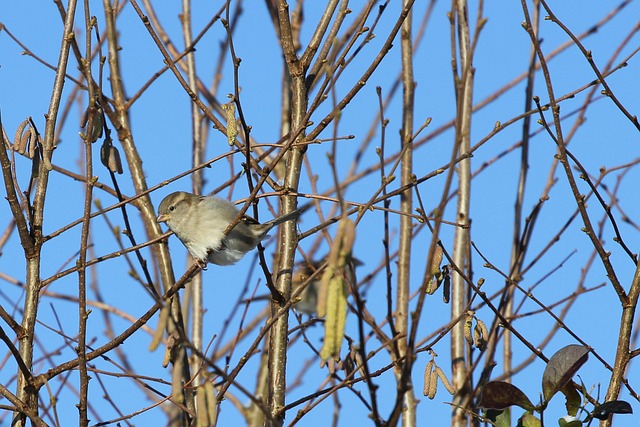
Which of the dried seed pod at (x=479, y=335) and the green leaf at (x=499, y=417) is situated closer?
the green leaf at (x=499, y=417)

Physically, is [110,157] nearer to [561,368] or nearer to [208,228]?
[208,228]

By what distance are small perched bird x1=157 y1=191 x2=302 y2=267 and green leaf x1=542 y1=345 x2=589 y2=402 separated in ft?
7.12

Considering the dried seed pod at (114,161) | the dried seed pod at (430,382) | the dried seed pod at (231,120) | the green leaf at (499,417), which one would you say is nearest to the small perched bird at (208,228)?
the dried seed pod at (114,161)

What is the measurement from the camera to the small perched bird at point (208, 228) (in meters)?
4.20

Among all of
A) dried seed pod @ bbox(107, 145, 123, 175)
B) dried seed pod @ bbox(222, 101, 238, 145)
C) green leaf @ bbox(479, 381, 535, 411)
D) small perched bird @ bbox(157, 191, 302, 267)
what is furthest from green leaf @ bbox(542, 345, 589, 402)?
small perched bird @ bbox(157, 191, 302, 267)

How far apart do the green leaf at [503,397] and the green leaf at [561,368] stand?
58 millimetres

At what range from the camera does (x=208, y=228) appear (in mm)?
4242

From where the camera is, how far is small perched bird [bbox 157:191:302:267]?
13.8 ft

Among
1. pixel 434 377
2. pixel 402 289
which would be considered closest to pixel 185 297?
pixel 402 289

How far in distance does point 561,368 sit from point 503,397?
0.16 metres

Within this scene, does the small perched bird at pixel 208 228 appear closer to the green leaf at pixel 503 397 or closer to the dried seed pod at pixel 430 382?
the dried seed pod at pixel 430 382

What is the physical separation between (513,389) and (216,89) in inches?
155

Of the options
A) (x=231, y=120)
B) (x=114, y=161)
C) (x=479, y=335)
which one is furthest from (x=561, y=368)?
(x=114, y=161)

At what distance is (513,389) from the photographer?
212 cm
